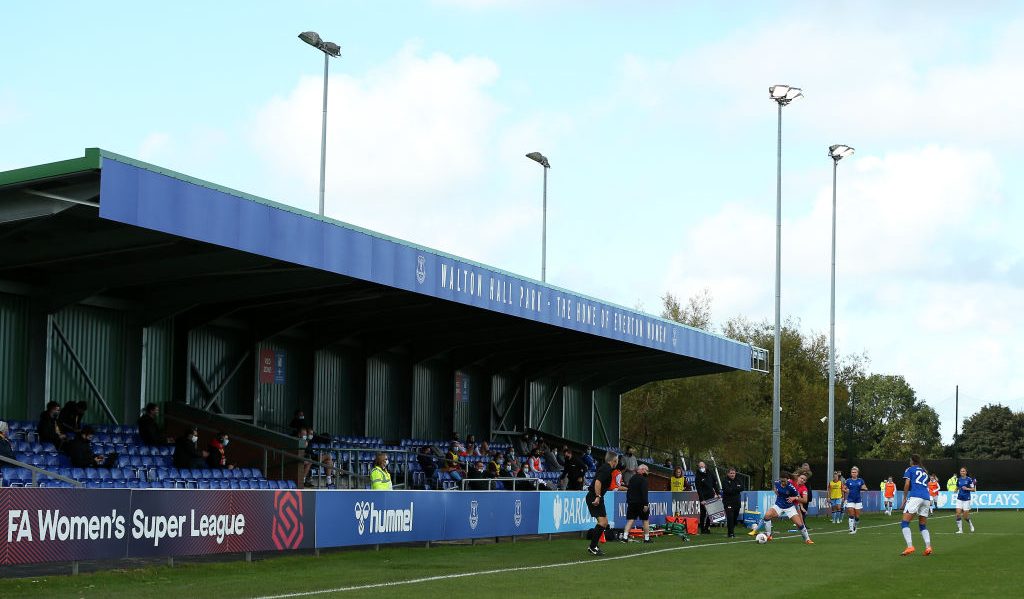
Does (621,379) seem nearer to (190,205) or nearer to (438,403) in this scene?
(438,403)

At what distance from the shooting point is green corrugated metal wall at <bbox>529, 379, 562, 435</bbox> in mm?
46969

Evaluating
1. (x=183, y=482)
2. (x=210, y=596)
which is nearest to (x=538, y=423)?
(x=183, y=482)

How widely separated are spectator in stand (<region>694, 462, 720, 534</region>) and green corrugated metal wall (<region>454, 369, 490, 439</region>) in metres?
11.8

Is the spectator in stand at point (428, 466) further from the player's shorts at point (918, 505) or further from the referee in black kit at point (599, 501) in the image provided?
the player's shorts at point (918, 505)

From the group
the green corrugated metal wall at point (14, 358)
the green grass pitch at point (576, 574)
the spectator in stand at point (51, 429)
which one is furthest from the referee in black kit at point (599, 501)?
the green corrugated metal wall at point (14, 358)

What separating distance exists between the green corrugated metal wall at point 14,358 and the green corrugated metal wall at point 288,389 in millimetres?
7706

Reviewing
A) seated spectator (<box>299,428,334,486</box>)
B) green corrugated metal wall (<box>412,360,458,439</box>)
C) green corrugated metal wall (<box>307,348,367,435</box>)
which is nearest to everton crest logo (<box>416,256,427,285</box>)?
seated spectator (<box>299,428,334,486</box>)

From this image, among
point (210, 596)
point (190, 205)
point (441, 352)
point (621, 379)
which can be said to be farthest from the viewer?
point (621, 379)

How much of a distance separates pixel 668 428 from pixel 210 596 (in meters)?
48.3

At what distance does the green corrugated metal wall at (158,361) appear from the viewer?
93.2 ft

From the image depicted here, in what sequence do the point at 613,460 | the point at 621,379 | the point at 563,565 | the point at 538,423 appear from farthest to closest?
the point at 621,379 → the point at 538,423 → the point at 613,460 → the point at 563,565

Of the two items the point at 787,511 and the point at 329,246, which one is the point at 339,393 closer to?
the point at 329,246

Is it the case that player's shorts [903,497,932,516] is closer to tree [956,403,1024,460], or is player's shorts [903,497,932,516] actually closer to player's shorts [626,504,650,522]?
player's shorts [626,504,650,522]

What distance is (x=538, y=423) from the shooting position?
47312 mm
